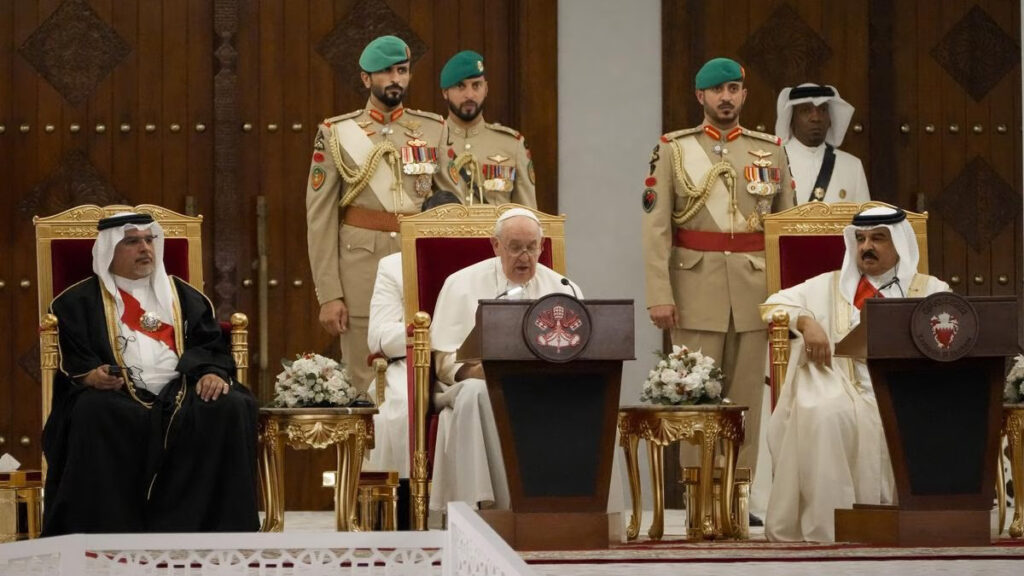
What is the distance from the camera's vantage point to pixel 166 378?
711 cm

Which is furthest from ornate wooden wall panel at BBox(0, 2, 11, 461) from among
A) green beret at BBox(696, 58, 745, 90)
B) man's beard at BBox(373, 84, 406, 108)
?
green beret at BBox(696, 58, 745, 90)

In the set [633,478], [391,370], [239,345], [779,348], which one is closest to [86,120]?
[391,370]

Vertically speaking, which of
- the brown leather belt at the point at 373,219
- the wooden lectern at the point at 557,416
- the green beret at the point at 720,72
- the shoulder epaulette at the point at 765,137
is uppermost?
the green beret at the point at 720,72

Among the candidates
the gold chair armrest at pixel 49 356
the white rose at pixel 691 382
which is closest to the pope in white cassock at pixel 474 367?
the white rose at pixel 691 382

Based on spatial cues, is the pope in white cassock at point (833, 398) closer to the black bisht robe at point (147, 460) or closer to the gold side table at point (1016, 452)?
the gold side table at point (1016, 452)

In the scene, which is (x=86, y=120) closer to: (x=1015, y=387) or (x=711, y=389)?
(x=711, y=389)

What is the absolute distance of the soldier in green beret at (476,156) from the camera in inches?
334

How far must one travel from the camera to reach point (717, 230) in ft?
28.0

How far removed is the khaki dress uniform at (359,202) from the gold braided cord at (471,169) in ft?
0.33

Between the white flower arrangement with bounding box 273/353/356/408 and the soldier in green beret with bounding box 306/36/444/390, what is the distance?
112 centimetres

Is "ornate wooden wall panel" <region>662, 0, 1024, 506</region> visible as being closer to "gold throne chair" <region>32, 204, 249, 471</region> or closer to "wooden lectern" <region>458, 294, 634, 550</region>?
"gold throne chair" <region>32, 204, 249, 471</region>

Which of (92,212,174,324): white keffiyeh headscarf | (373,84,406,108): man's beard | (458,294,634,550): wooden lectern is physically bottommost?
(458,294,634,550): wooden lectern

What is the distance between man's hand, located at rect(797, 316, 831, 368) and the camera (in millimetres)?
7211

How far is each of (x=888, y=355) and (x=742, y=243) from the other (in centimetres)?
220
